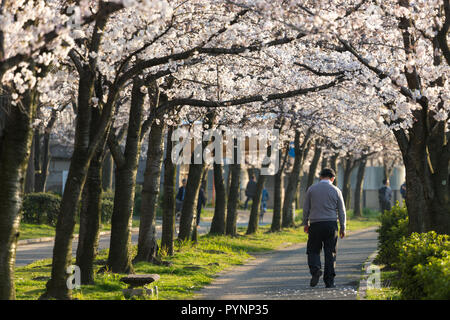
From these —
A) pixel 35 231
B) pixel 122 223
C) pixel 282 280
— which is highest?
pixel 122 223

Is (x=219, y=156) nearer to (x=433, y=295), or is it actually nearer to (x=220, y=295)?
(x=220, y=295)

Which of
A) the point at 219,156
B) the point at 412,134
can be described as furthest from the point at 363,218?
the point at 412,134

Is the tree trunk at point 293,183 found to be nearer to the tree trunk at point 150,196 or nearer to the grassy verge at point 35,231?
the grassy verge at point 35,231

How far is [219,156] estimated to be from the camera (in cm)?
2392

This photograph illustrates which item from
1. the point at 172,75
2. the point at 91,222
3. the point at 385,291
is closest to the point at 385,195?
the point at 172,75

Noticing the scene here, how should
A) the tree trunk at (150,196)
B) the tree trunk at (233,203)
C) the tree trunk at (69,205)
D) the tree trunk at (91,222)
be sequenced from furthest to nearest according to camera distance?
the tree trunk at (233,203)
the tree trunk at (150,196)
the tree trunk at (91,222)
the tree trunk at (69,205)

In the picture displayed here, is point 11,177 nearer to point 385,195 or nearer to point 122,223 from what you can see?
point 122,223

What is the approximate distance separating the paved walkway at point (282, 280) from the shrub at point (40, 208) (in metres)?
10.3

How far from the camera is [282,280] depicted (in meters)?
14.0

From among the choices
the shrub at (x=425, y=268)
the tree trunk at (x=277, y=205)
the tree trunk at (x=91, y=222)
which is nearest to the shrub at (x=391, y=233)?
the shrub at (x=425, y=268)

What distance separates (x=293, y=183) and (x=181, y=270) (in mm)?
17234

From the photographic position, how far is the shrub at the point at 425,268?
25.7 ft

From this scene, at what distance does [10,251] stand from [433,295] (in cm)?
485

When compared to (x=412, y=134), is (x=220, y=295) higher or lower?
lower
